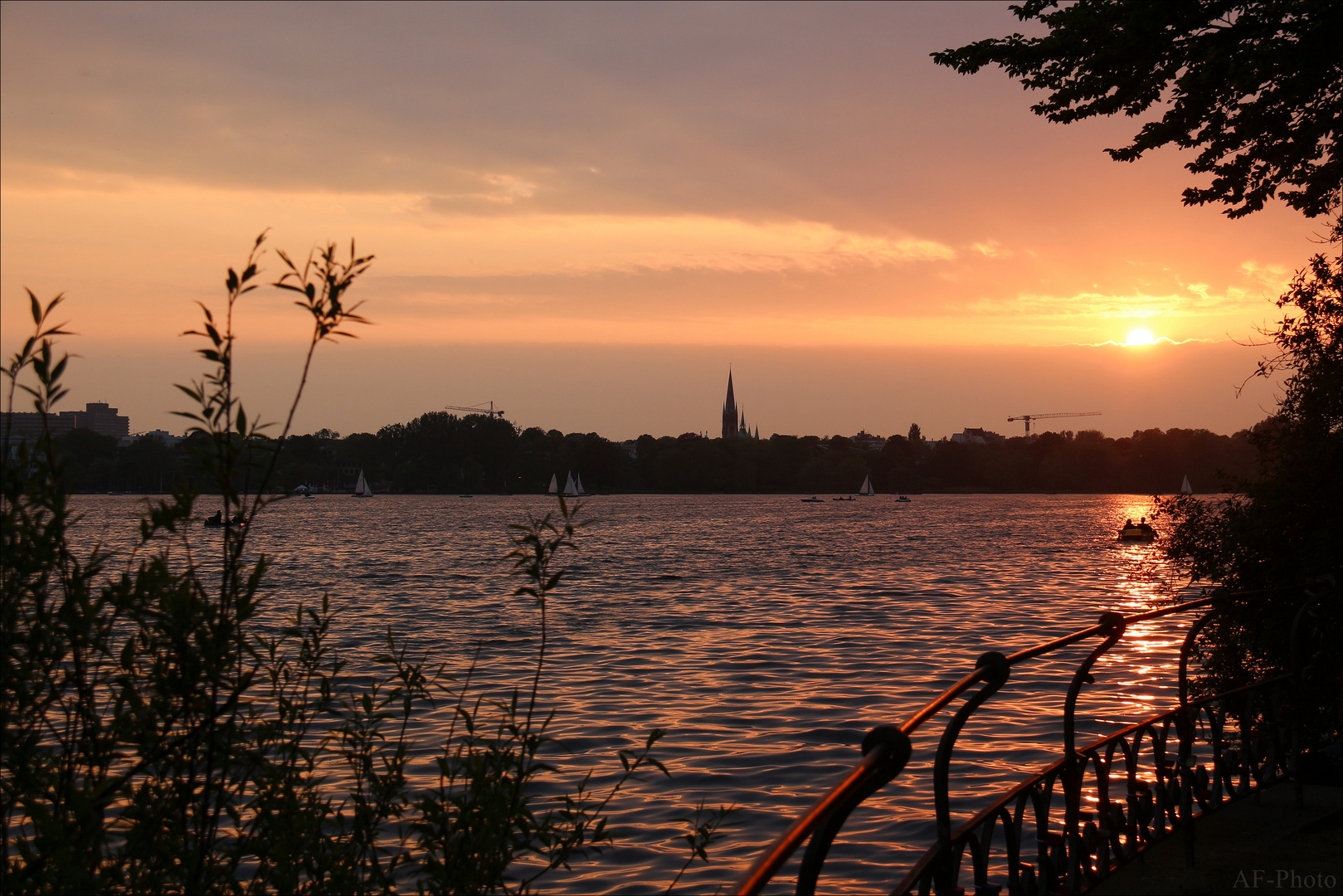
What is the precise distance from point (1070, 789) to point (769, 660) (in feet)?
51.0

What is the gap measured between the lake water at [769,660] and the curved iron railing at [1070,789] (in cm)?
198

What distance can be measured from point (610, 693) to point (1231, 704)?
10.9m

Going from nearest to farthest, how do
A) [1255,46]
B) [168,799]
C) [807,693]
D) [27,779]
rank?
[27,779] < [168,799] < [1255,46] < [807,693]

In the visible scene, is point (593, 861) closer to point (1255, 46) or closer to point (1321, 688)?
point (1321, 688)

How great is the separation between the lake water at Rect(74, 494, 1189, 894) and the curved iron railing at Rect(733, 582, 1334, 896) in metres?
1.98

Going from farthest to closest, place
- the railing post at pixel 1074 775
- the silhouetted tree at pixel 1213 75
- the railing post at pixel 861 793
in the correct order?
the silhouetted tree at pixel 1213 75
the railing post at pixel 1074 775
the railing post at pixel 861 793

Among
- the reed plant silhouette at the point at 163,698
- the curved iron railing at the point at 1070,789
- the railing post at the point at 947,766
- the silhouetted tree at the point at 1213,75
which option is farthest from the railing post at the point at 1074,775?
the silhouetted tree at the point at 1213,75

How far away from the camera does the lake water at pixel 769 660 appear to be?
36.1 feet

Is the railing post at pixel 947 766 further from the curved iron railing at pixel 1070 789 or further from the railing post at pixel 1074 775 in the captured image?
the railing post at pixel 1074 775

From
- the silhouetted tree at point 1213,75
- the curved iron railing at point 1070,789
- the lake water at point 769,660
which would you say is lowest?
the lake water at point 769,660

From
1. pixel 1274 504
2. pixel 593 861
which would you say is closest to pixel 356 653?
pixel 593 861

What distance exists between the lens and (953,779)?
476 inches

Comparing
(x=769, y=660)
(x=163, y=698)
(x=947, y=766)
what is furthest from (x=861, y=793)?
(x=769, y=660)

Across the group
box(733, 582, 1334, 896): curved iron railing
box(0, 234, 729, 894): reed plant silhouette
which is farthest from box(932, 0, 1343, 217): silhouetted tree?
box(0, 234, 729, 894): reed plant silhouette
